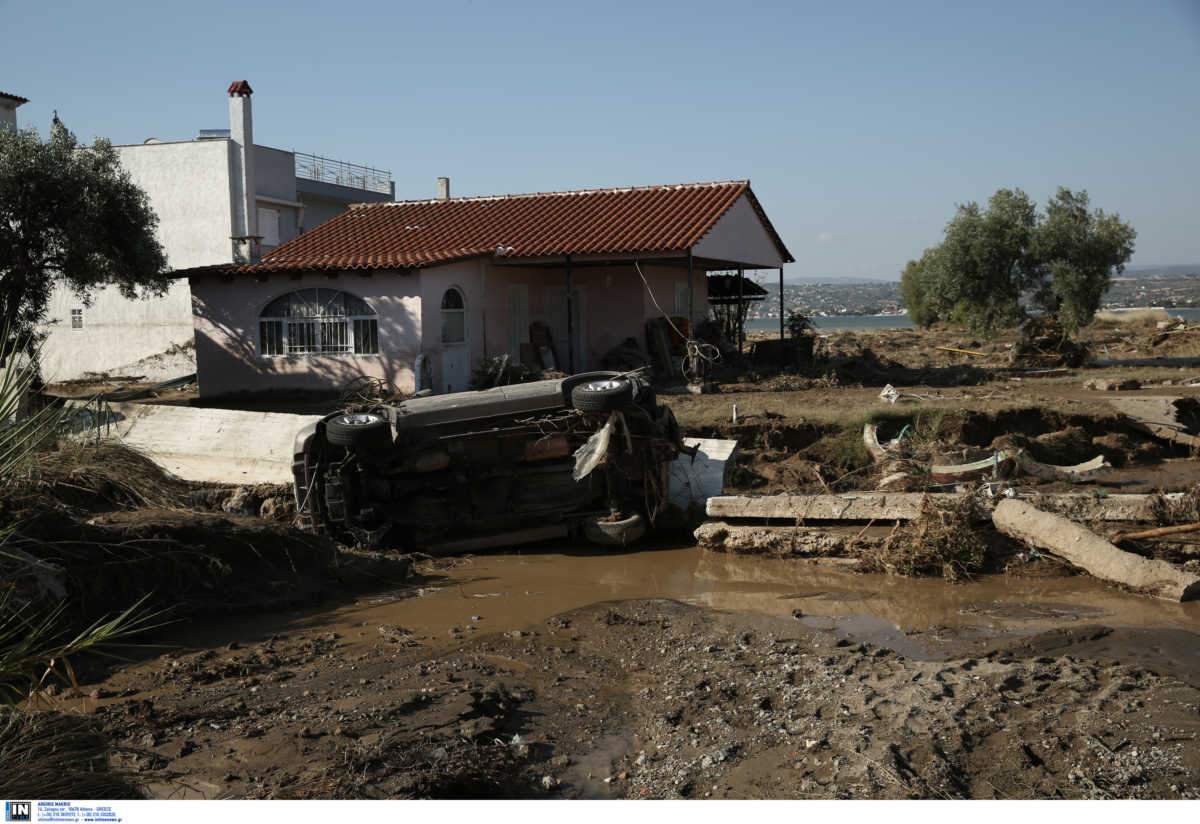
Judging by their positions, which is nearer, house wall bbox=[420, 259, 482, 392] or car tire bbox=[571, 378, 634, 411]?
car tire bbox=[571, 378, 634, 411]

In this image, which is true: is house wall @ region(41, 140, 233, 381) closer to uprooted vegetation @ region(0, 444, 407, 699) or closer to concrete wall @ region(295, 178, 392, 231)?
concrete wall @ region(295, 178, 392, 231)

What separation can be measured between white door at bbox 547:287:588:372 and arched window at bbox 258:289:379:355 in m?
5.59

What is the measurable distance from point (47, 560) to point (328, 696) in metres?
2.83

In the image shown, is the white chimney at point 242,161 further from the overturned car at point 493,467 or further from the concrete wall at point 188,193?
the overturned car at point 493,467

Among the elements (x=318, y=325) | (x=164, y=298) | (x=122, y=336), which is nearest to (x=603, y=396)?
(x=318, y=325)

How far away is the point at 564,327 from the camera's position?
81.9ft

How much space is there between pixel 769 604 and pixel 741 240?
703 inches

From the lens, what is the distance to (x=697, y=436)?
49.5ft

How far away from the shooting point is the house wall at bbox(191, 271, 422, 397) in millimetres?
20109

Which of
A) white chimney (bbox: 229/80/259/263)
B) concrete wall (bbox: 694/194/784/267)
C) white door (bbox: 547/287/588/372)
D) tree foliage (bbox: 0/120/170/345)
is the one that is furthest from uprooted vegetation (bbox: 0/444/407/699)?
white chimney (bbox: 229/80/259/263)

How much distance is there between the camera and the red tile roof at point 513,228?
21516mm

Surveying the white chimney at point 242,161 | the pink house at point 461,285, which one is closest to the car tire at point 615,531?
the pink house at point 461,285

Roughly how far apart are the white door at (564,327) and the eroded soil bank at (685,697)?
15686 millimetres

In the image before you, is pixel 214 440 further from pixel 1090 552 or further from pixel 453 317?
pixel 1090 552
